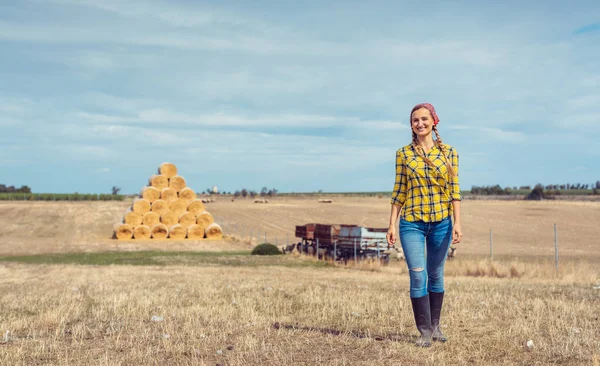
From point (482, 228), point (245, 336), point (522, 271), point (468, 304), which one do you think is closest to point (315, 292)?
point (468, 304)

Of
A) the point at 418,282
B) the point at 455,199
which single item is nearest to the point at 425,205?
the point at 455,199

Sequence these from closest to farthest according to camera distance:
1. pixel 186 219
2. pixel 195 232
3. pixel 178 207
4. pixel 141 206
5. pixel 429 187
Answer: pixel 429 187 → pixel 141 206 → pixel 195 232 → pixel 186 219 → pixel 178 207

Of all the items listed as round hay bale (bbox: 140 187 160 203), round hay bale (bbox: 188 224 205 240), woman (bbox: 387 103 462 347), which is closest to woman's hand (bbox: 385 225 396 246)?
woman (bbox: 387 103 462 347)

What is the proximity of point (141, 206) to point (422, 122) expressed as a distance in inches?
1405

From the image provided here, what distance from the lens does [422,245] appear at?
6305mm

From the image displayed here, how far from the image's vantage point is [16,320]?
8.18m

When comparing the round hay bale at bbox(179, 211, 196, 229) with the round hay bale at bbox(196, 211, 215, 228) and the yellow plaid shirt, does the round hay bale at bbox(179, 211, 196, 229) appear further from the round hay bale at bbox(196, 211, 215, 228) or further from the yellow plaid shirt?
the yellow plaid shirt

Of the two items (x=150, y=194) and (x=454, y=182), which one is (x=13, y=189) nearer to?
(x=150, y=194)

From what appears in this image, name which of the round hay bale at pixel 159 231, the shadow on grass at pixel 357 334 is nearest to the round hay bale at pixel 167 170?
the round hay bale at pixel 159 231

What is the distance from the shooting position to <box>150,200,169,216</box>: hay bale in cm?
4059

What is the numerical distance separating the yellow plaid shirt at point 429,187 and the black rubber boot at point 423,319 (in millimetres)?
870

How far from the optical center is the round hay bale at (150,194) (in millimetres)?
40594

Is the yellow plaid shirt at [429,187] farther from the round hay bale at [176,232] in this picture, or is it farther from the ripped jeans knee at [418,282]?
the round hay bale at [176,232]

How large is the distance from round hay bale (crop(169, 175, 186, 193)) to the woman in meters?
36.4
